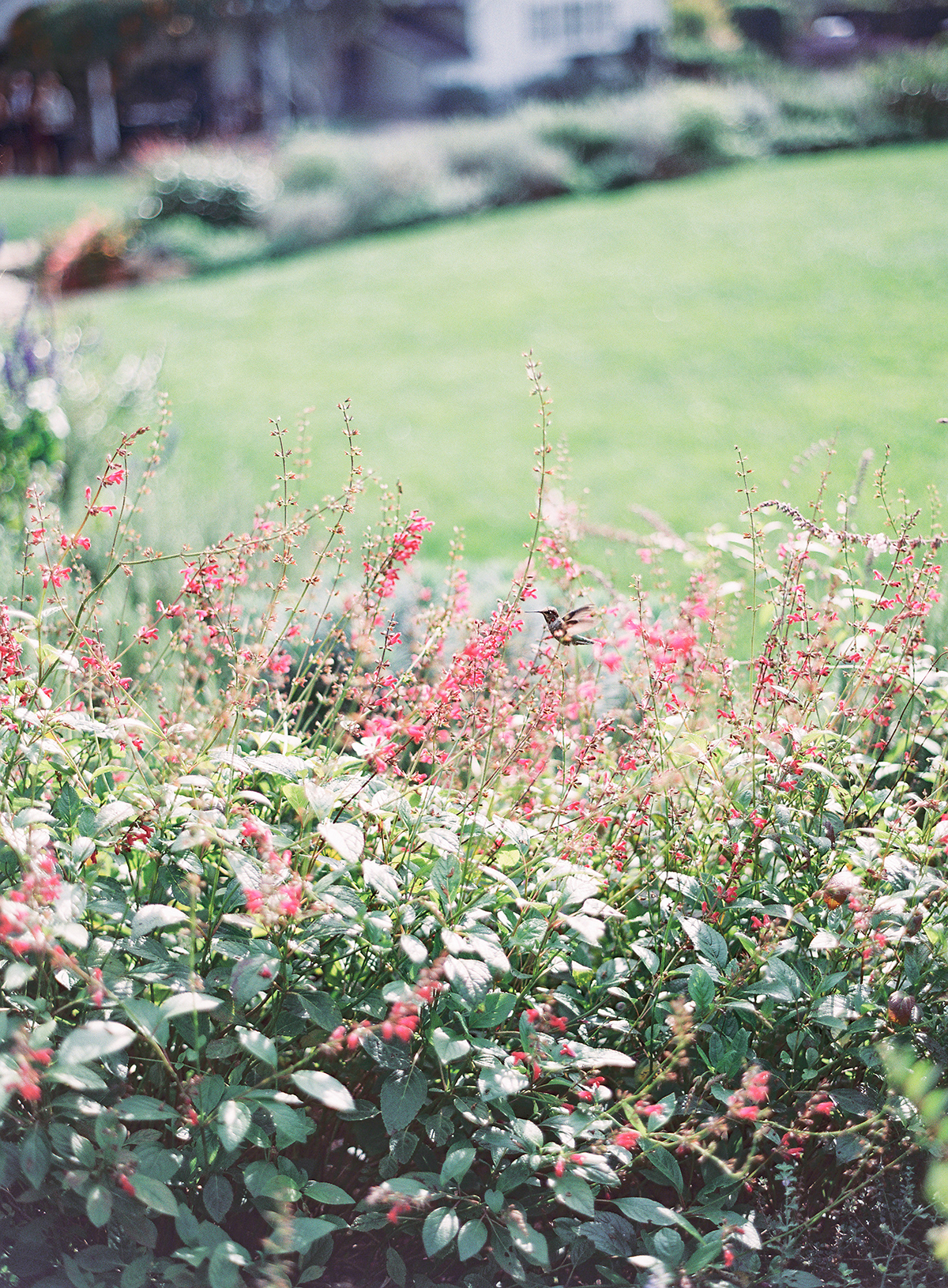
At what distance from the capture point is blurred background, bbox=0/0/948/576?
6328mm

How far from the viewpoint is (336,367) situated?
30.9 feet

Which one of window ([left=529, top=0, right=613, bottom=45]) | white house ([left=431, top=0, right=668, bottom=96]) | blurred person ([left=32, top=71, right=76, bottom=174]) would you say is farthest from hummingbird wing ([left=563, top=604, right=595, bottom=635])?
window ([left=529, top=0, right=613, bottom=45])

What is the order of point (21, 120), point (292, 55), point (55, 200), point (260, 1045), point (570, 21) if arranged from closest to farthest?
point (260, 1045)
point (55, 200)
point (21, 120)
point (292, 55)
point (570, 21)

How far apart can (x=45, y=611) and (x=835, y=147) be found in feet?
58.5

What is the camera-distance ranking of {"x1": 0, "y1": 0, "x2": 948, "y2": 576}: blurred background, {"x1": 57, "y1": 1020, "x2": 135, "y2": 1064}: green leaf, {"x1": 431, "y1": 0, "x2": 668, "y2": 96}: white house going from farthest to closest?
1. {"x1": 431, "y1": 0, "x2": 668, "y2": 96}: white house
2. {"x1": 0, "y1": 0, "x2": 948, "y2": 576}: blurred background
3. {"x1": 57, "y1": 1020, "x2": 135, "y2": 1064}: green leaf

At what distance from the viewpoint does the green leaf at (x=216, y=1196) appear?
1681 millimetres

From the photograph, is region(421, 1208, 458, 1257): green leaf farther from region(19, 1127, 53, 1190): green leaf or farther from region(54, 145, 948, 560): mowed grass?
region(54, 145, 948, 560): mowed grass

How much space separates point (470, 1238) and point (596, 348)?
8.56 m

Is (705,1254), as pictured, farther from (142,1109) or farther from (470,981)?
(142,1109)

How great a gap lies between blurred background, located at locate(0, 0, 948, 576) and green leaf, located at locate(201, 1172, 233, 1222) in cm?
128

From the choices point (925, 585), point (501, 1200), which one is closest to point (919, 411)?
point (925, 585)

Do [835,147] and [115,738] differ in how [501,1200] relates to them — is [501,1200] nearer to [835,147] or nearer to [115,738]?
[115,738]

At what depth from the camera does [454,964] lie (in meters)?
1.63

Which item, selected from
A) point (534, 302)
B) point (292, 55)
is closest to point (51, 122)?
point (292, 55)
